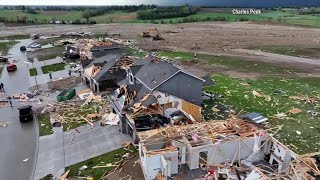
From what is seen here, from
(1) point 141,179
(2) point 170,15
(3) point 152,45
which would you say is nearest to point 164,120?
(1) point 141,179

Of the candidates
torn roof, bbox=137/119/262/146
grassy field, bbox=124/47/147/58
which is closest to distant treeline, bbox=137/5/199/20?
grassy field, bbox=124/47/147/58

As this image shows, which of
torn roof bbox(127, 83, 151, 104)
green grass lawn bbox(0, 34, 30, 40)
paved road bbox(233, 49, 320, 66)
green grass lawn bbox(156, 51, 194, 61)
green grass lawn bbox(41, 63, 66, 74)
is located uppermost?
green grass lawn bbox(0, 34, 30, 40)

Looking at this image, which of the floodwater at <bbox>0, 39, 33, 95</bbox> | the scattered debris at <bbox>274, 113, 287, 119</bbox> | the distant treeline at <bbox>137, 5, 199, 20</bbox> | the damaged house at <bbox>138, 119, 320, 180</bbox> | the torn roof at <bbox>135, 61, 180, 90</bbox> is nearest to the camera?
the damaged house at <bbox>138, 119, 320, 180</bbox>

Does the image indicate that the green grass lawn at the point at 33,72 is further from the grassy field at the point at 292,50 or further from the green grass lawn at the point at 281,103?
the grassy field at the point at 292,50

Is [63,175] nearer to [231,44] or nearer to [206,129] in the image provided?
[206,129]

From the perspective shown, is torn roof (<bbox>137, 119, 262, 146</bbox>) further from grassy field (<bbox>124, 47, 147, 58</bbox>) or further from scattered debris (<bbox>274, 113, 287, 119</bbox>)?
grassy field (<bbox>124, 47, 147, 58</bbox>)

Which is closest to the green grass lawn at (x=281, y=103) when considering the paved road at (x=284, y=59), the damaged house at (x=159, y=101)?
the damaged house at (x=159, y=101)
